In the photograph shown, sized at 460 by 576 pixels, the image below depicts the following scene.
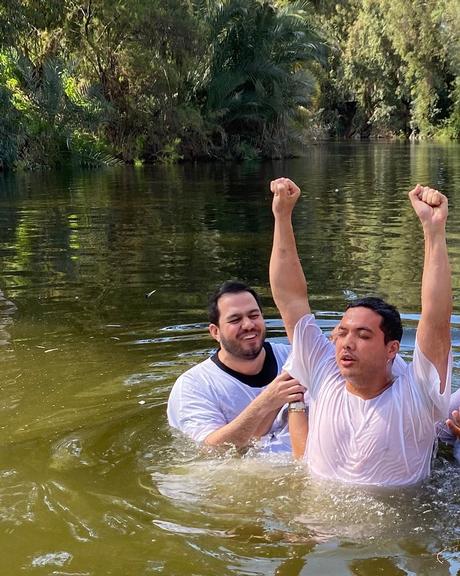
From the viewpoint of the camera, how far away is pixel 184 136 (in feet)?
114

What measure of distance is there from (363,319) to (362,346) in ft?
0.41

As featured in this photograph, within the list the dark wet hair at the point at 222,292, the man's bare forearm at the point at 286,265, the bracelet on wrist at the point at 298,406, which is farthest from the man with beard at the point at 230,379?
the man's bare forearm at the point at 286,265

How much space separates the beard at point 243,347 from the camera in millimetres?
5102

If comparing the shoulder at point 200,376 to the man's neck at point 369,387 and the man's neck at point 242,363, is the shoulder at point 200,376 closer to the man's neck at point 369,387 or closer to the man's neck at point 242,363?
the man's neck at point 242,363

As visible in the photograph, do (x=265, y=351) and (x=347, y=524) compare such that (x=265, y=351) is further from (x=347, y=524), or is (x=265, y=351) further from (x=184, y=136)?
(x=184, y=136)

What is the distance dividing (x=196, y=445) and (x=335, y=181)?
830 inches

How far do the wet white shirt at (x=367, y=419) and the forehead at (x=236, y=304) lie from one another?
95 cm

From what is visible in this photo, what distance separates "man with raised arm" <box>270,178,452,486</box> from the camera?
3.55 metres

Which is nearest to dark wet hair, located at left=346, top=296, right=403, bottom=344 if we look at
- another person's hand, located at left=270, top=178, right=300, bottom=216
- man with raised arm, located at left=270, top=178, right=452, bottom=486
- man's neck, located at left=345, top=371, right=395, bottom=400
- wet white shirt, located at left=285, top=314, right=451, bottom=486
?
man with raised arm, located at left=270, top=178, right=452, bottom=486

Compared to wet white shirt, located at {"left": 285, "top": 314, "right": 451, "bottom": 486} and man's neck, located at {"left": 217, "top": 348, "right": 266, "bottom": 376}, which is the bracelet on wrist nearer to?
wet white shirt, located at {"left": 285, "top": 314, "right": 451, "bottom": 486}

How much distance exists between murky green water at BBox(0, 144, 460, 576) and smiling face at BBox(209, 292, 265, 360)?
70 cm

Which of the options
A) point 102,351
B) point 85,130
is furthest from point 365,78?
point 102,351

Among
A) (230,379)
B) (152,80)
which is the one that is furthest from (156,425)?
(152,80)

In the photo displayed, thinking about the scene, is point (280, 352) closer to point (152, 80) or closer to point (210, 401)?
point (210, 401)
